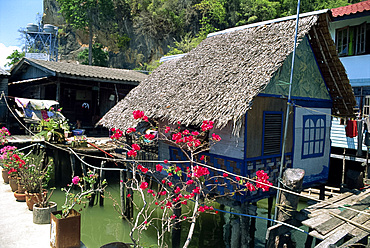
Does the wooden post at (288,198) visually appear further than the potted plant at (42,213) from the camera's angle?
No

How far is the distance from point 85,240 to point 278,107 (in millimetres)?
7165

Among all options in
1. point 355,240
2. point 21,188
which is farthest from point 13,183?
point 355,240

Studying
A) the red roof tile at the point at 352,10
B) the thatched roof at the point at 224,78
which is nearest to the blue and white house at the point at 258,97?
the thatched roof at the point at 224,78

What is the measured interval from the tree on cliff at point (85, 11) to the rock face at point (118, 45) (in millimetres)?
1273

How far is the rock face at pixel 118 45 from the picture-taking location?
32312mm

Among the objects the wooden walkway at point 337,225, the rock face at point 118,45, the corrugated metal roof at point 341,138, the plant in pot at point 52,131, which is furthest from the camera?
the rock face at point 118,45

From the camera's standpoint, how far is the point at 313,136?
346 inches

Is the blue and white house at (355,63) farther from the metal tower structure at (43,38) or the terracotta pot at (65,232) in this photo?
the metal tower structure at (43,38)

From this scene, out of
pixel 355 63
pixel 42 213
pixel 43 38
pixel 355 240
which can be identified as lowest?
pixel 42 213

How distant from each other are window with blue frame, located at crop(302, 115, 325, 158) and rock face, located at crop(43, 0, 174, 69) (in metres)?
24.9

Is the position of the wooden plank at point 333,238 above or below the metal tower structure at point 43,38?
below

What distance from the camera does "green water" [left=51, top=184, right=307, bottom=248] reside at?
927cm

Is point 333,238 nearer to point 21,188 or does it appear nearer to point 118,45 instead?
point 21,188

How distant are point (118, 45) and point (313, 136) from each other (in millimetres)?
28440
